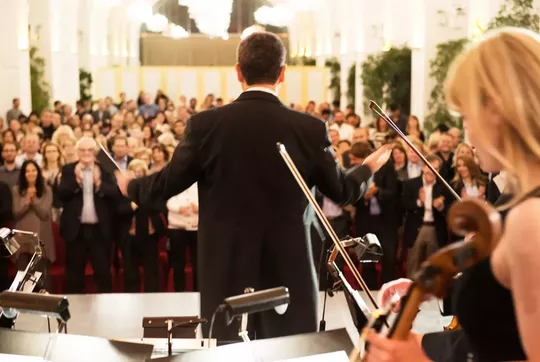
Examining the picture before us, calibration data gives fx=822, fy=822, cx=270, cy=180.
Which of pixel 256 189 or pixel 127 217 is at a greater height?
pixel 256 189

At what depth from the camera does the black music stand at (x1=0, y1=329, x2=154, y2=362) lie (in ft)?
7.68

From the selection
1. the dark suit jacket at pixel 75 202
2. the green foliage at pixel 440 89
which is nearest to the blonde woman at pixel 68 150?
the dark suit jacket at pixel 75 202

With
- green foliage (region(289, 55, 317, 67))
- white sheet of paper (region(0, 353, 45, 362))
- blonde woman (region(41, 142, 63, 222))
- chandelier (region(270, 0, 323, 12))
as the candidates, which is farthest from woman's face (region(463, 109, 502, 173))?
green foliage (region(289, 55, 317, 67))

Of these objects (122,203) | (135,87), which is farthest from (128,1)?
(122,203)

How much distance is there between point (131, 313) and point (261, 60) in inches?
146

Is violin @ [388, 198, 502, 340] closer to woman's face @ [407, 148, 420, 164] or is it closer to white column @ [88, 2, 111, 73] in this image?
woman's face @ [407, 148, 420, 164]

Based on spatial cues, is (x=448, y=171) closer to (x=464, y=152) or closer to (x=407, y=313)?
(x=464, y=152)

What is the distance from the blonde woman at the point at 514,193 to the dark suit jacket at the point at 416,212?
5.49 metres

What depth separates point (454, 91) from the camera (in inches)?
62.1

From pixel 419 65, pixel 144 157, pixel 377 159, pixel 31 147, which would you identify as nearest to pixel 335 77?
pixel 419 65

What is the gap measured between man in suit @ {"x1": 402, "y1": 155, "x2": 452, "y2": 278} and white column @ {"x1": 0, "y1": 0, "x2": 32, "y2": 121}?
10576 mm

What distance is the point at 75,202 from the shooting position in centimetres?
695

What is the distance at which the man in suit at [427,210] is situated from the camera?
23.0 ft

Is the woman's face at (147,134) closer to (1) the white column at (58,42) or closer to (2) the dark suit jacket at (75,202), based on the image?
(2) the dark suit jacket at (75,202)
